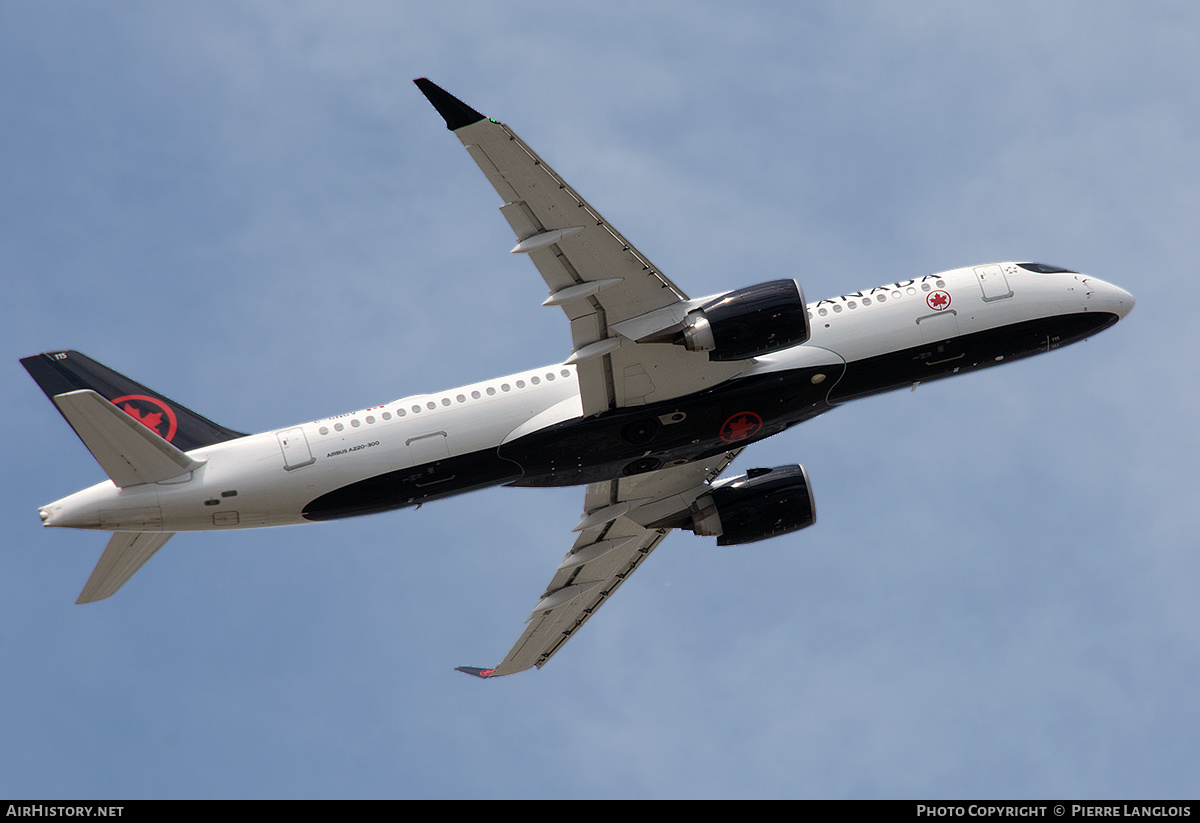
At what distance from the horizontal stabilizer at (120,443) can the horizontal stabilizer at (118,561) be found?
8.58 ft

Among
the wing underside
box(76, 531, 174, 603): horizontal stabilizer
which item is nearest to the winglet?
the wing underside

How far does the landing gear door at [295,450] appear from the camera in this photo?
3466 cm

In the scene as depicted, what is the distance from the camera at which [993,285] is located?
37.8 m

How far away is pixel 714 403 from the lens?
35281 mm

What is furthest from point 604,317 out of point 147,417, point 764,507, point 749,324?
point 147,417

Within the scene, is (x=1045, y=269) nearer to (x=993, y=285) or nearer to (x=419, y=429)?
(x=993, y=285)

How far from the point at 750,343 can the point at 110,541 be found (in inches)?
762

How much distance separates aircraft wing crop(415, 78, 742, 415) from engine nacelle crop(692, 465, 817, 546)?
22.5 feet

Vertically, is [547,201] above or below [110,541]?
above

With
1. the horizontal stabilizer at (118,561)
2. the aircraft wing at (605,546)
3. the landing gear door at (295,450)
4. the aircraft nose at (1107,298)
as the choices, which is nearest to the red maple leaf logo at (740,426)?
the aircraft wing at (605,546)
